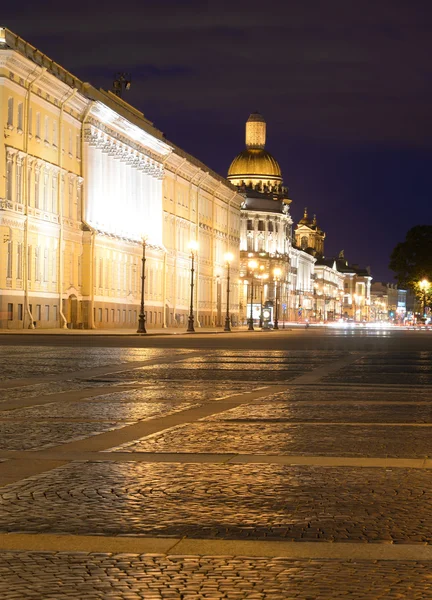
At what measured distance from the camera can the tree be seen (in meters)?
162

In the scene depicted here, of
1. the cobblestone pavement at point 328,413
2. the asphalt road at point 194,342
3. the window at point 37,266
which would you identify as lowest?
the cobblestone pavement at point 328,413

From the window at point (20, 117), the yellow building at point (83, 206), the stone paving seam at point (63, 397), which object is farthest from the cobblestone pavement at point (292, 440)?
the window at point (20, 117)

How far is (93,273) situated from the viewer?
81.2 metres

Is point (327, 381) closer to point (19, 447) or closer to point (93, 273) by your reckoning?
point (19, 447)

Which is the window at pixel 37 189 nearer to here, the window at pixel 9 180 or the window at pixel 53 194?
the window at pixel 53 194

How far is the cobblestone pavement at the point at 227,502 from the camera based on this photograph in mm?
7930

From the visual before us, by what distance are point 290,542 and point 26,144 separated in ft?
209

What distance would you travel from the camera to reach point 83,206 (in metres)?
81.2

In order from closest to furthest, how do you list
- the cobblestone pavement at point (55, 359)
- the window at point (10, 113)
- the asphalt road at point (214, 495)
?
1. the asphalt road at point (214, 495)
2. the cobblestone pavement at point (55, 359)
3. the window at point (10, 113)

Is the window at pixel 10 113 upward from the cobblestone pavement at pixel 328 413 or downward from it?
upward

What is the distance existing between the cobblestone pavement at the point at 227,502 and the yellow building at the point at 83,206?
56.4 meters

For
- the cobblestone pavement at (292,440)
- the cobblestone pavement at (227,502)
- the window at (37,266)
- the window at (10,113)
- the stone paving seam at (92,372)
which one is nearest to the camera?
the cobblestone pavement at (227,502)

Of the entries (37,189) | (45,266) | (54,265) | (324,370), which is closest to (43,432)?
(324,370)

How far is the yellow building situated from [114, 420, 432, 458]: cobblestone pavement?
173ft
